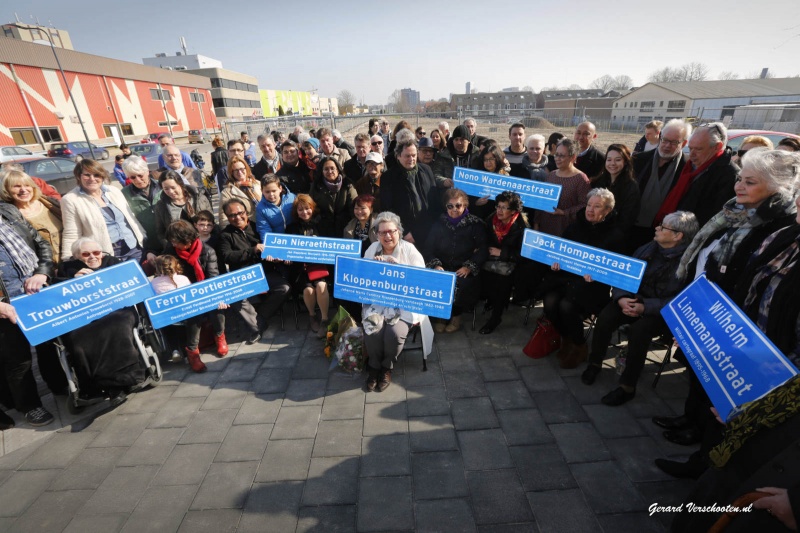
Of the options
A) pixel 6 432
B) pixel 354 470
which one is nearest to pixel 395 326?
pixel 354 470

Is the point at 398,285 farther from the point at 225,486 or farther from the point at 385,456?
the point at 225,486

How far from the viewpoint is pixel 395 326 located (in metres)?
3.78

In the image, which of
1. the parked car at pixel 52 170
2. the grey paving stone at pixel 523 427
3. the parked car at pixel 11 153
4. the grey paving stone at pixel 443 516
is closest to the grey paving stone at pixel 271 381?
the grey paving stone at pixel 443 516

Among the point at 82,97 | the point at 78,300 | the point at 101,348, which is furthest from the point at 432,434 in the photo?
the point at 82,97

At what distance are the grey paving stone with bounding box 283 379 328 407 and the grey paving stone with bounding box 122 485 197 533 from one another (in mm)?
1089

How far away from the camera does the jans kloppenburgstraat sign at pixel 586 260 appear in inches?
136

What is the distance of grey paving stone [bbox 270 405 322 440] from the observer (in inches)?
129

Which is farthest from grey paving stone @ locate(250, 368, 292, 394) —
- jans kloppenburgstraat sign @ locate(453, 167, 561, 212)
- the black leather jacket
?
jans kloppenburgstraat sign @ locate(453, 167, 561, 212)

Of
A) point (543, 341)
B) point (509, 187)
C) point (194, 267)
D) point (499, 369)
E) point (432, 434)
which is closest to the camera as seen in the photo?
point (432, 434)

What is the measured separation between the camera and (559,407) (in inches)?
135

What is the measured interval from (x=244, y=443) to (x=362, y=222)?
2.84 m

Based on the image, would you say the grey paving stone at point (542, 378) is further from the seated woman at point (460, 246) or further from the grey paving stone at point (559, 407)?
the seated woman at point (460, 246)

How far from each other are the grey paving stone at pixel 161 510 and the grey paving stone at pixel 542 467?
2.58 m

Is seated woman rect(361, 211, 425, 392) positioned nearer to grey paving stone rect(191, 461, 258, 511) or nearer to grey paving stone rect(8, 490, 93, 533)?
grey paving stone rect(191, 461, 258, 511)
